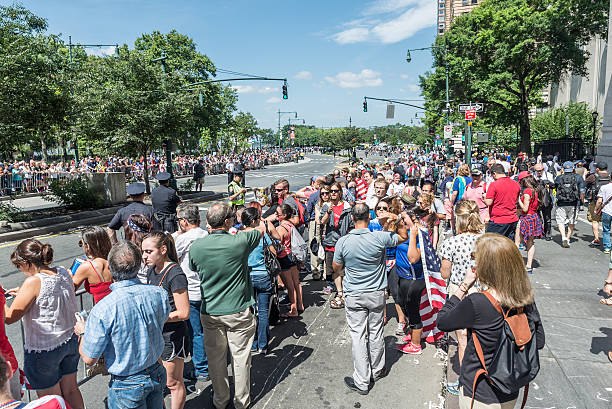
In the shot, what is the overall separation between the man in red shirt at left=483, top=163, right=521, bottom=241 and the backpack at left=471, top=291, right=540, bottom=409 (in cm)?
536

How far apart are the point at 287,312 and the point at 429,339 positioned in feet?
6.95

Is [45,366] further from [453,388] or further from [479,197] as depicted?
[479,197]

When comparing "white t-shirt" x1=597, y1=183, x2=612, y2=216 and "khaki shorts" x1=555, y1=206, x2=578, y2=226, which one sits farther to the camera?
"khaki shorts" x1=555, y1=206, x2=578, y2=226

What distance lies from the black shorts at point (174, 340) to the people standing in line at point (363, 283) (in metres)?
1.61

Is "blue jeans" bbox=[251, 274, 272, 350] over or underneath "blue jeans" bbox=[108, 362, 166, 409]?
underneath

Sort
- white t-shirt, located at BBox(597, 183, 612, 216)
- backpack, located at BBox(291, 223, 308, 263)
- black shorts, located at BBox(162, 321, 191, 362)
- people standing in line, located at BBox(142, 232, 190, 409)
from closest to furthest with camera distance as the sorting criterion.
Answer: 1. people standing in line, located at BBox(142, 232, 190, 409)
2. black shorts, located at BBox(162, 321, 191, 362)
3. backpack, located at BBox(291, 223, 308, 263)
4. white t-shirt, located at BBox(597, 183, 612, 216)

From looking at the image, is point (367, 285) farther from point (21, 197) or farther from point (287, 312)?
point (21, 197)

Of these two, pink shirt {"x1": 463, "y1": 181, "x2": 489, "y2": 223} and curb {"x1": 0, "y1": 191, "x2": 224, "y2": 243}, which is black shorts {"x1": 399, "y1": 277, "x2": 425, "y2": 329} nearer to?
pink shirt {"x1": 463, "y1": 181, "x2": 489, "y2": 223}

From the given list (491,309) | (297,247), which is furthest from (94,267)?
(491,309)

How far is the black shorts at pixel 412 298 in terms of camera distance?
4965mm

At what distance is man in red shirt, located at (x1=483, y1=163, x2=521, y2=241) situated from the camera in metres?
7.39

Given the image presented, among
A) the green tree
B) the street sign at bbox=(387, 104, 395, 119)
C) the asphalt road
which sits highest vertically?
the green tree

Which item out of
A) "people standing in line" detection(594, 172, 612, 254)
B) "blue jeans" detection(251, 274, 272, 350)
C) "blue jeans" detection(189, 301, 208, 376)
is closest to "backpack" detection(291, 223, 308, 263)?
"blue jeans" detection(251, 274, 272, 350)

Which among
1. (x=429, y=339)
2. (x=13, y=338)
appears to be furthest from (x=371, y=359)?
(x=13, y=338)
